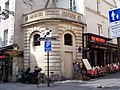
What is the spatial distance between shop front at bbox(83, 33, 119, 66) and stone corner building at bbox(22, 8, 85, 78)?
32.1 inches

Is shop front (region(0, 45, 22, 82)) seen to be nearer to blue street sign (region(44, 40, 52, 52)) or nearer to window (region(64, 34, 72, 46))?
window (region(64, 34, 72, 46))

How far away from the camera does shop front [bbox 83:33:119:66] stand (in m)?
23.4

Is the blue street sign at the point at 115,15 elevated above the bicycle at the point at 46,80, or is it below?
above

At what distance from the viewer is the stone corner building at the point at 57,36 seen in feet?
70.1

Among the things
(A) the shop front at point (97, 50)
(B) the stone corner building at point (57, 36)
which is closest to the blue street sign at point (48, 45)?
(B) the stone corner building at point (57, 36)

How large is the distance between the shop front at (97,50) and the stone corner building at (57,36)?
2.67 feet

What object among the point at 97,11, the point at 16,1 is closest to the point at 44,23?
the point at 16,1

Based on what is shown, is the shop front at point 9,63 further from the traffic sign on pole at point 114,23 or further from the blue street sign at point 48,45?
the traffic sign on pole at point 114,23

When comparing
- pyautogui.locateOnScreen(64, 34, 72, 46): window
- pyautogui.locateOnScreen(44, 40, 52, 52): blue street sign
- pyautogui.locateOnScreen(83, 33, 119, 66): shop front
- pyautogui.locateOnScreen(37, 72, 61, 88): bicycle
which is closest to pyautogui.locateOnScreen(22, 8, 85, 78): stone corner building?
pyautogui.locateOnScreen(64, 34, 72, 46): window

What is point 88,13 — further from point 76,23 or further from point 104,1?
point 104,1

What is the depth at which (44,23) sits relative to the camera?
2178cm

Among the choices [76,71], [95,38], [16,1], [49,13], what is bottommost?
[76,71]

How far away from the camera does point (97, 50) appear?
2616 centimetres

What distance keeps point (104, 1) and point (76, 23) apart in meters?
7.91
